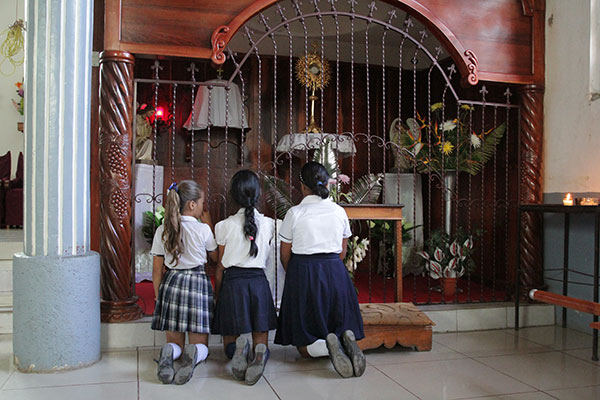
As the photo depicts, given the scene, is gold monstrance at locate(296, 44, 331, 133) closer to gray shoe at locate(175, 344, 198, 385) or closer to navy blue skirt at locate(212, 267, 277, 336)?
navy blue skirt at locate(212, 267, 277, 336)

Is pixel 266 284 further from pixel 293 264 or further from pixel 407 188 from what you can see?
pixel 407 188

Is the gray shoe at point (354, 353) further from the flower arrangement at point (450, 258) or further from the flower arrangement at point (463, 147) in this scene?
the flower arrangement at point (463, 147)

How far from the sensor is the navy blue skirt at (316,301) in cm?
345

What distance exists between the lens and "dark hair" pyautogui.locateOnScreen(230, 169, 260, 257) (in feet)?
11.1

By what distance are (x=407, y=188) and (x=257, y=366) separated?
406cm

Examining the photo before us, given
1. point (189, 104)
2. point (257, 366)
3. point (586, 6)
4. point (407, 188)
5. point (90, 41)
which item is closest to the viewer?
point (257, 366)

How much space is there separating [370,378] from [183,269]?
1.31m

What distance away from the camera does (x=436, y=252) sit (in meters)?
5.10

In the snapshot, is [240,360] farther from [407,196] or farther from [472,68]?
[407,196]

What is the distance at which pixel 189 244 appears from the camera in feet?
11.3

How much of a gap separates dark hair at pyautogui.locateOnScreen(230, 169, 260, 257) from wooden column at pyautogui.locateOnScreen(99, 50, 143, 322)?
1.05 meters

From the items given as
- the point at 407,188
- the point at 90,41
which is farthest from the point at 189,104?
the point at 90,41

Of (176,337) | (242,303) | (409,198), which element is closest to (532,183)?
(409,198)

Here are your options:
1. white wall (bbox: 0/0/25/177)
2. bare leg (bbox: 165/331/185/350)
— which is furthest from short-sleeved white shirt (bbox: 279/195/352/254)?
white wall (bbox: 0/0/25/177)
